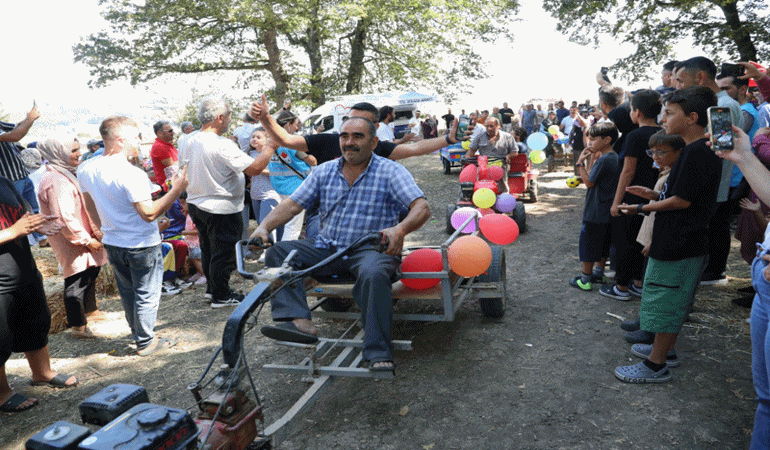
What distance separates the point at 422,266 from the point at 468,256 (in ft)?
1.21

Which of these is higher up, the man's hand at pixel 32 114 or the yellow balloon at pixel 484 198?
the man's hand at pixel 32 114

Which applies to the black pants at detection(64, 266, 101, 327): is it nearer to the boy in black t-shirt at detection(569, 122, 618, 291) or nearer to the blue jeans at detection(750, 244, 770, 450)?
the boy in black t-shirt at detection(569, 122, 618, 291)

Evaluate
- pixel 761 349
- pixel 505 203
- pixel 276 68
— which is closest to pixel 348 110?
pixel 276 68

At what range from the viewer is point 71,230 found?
4.25 m

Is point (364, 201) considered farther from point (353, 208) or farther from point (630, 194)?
point (630, 194)

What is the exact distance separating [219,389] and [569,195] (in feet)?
30.1

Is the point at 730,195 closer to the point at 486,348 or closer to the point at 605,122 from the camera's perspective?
the point at 605,122

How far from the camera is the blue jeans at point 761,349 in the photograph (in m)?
2.18

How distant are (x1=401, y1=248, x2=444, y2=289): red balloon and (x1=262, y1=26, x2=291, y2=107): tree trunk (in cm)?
1940

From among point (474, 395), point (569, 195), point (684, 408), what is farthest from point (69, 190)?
point (569, 195)

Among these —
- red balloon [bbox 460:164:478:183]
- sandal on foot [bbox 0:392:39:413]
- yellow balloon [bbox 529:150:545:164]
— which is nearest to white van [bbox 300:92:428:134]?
yellow balloon [bbox 529:150:545:164]

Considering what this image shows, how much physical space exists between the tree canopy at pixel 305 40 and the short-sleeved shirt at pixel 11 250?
16728 mm

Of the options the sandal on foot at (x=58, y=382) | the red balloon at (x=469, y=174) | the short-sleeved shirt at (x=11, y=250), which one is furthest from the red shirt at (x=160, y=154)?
the red balloon at (x=469, y=174)

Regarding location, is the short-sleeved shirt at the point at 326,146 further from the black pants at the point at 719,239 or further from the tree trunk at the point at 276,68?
the tree trunk at the point at 276,68
